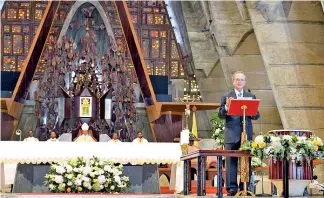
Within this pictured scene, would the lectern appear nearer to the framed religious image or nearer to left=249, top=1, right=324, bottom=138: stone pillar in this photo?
left=249, top=1, right=324, bottom=138: stone pillar

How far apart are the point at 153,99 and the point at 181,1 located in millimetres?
8023

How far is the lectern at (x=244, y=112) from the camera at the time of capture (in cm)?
1036

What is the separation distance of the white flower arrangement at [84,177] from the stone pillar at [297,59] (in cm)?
543

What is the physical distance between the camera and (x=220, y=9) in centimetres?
2283

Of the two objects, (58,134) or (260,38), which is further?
(58,134)

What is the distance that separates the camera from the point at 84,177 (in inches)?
484

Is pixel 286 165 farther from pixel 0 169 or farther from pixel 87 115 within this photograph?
pixel 87 115

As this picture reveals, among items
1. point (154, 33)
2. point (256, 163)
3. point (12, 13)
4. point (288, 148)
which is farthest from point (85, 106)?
point (288, 148)

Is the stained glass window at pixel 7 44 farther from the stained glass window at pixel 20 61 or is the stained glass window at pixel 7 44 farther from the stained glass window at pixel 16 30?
the stained glass window at pixel 20 61

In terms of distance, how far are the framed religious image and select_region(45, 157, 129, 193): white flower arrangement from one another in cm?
704

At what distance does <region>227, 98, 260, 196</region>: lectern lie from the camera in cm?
1036

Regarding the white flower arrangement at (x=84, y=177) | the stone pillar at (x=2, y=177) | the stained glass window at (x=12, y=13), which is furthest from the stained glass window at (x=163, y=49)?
the white flower arrangement at (x=84, y=177)

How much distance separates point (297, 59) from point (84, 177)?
6.24 metres

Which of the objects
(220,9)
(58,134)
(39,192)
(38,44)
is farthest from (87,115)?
(39,192)
